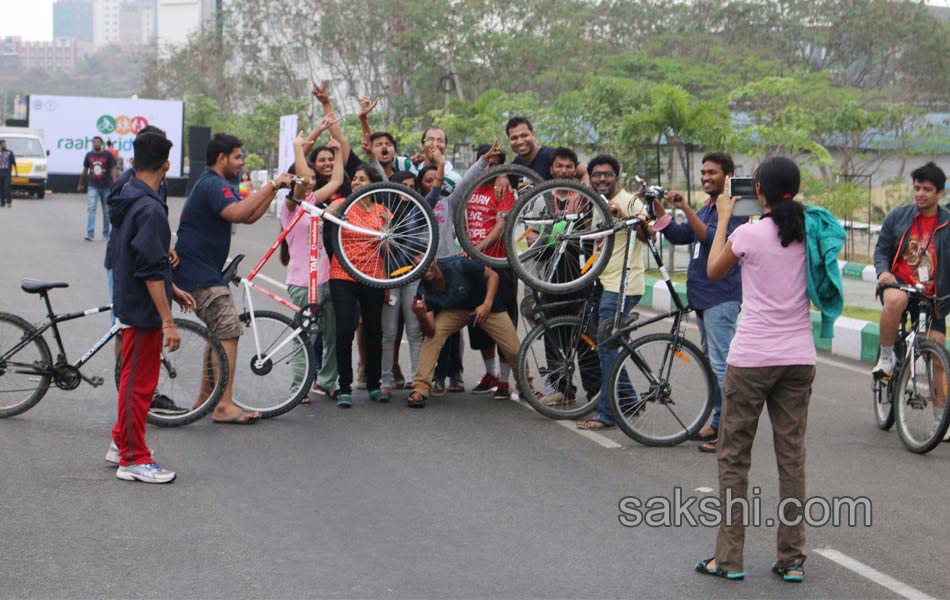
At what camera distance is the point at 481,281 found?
9469mm

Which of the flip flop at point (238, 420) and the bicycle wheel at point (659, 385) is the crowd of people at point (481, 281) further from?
the bicycle wheel at point (659, 385)

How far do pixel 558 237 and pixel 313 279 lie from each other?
1.84m

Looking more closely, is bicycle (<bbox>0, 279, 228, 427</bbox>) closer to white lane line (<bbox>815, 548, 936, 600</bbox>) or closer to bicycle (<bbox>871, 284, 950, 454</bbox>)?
white lane line (<bbox>815, 548, 936, 600</bbox>)

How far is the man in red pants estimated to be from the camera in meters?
7.04

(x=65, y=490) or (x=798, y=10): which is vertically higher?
(x=798, y=10)

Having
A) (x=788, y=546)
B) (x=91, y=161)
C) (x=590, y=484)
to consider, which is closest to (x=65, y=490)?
(x=590, y=484)

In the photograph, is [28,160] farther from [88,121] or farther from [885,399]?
[885,399]

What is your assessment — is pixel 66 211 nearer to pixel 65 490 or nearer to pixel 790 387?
pixel 65 490

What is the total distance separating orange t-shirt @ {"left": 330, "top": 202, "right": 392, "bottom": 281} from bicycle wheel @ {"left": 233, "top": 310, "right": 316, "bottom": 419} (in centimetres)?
59

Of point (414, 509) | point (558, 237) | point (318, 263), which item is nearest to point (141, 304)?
point (414, 509)

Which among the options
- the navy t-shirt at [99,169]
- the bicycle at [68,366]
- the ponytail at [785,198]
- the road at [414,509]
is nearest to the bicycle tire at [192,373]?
the bicycle at [68,366]

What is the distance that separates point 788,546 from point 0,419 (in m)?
5.49

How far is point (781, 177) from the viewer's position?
5.62m

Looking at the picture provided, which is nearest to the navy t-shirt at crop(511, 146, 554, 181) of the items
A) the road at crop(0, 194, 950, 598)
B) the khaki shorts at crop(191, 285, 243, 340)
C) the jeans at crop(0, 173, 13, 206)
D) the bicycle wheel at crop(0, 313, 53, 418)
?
the road at crop(0, 194, 950, 598)
